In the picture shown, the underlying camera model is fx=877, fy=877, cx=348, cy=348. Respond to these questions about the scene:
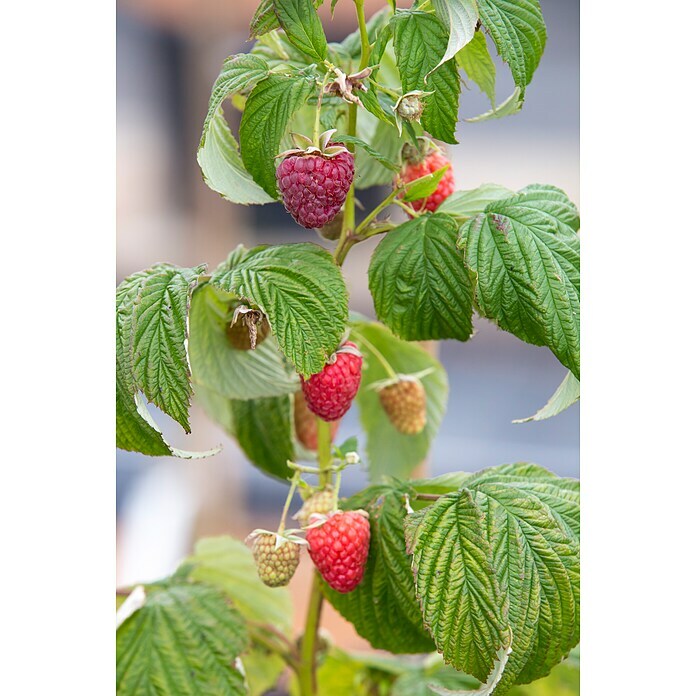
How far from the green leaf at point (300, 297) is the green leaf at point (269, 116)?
60mm

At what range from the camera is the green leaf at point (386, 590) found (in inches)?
22.3

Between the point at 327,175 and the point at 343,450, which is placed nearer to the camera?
the point at 327,175

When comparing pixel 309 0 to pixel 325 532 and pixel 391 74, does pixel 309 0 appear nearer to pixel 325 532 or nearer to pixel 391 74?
pixel 391 74

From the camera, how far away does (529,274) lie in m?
0.49

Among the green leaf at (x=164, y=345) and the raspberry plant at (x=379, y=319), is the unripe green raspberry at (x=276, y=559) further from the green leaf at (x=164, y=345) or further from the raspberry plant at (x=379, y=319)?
the green leaf at (x=164, y=345)

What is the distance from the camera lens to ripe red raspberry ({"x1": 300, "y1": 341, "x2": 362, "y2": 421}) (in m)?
0.54

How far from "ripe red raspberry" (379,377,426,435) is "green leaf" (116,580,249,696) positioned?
0.64ft

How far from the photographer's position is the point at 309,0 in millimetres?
497

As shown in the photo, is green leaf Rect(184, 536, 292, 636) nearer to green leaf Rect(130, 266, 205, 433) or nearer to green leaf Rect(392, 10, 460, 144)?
green leaf Rect(130, 266, 205, 433)

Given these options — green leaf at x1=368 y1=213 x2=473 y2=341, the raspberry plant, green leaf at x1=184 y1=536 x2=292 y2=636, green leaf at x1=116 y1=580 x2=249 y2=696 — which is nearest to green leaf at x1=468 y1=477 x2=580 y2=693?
the raspberry plant
